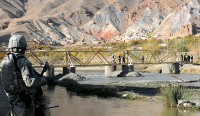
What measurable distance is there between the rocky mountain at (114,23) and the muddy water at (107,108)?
84.7 meters

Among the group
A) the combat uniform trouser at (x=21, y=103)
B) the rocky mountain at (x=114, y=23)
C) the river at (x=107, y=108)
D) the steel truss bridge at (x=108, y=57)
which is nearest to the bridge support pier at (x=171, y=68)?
the steel truss bridge at (x=108, y=57)

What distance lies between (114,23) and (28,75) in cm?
13796

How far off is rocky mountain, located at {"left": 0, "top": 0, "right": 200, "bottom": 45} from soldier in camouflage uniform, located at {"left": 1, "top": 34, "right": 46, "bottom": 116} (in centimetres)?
10114

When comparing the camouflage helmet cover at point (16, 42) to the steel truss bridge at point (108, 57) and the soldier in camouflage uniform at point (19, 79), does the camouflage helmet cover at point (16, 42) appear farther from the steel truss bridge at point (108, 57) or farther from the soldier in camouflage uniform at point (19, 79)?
the steel truss bridge at point (108, 57)

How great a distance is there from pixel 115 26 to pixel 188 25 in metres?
39.3

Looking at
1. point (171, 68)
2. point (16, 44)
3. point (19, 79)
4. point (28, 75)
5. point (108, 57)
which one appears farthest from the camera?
point (108, 57)

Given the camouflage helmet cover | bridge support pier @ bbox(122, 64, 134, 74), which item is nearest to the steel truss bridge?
bridge support pier @ bbox(122, 64, 134, 74)

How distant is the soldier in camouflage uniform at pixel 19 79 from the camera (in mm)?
5207

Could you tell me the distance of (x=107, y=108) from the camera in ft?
63.6

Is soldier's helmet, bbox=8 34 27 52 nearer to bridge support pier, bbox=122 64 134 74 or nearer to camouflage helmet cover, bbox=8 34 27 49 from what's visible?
camouflage helmet cover, bbox=8 34 27 49

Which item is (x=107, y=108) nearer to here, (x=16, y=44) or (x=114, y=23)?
(x=16, y=44)

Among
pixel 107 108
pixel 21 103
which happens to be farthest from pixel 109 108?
pixel 21 103

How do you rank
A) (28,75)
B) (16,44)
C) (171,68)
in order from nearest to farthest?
(28,75)
(16,44)
(171,68)

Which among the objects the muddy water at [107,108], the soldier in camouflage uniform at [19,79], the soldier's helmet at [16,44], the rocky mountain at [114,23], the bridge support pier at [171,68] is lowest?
the muddy water at [107,108]
